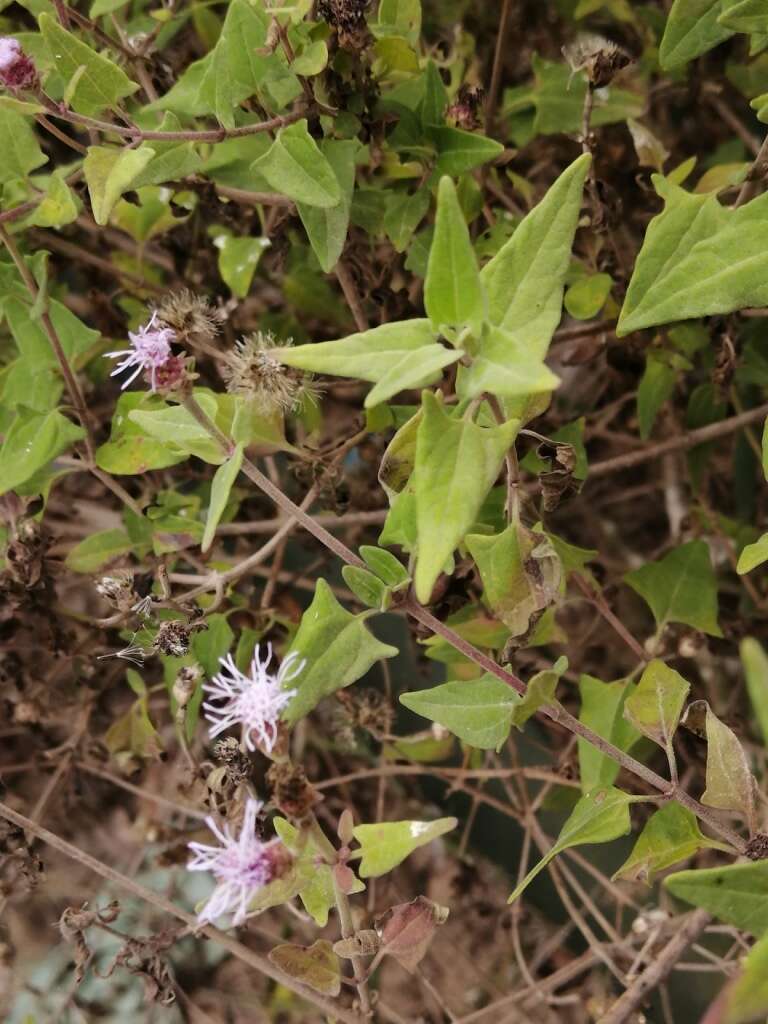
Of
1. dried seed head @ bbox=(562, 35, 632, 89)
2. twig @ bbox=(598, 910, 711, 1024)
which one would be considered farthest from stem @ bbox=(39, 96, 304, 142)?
twig @ bbox=(598, 910, 711, 1024)

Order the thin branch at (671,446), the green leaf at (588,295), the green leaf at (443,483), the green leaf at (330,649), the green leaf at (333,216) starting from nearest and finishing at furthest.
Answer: the green leaf at (443,483)
the green leaf at (330,649)
the green leaf at (333,216)
the green leaf at (588,295)
the thin branch at (671,446)

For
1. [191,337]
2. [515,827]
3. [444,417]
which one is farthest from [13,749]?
[444,417]

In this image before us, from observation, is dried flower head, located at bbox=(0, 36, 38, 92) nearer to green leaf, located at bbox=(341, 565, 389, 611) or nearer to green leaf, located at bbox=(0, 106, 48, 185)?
green leaf, located at bbox=(0, 106, 48, 185)

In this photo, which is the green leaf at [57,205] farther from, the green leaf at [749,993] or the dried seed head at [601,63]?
the green leaf at [749,993]

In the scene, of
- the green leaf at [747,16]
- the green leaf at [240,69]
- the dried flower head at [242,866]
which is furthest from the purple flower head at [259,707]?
the green leaf at [747,16]

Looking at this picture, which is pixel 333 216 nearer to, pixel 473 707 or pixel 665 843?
pixel 473 707

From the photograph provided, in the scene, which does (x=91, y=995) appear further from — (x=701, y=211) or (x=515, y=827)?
(x=701, y=211)

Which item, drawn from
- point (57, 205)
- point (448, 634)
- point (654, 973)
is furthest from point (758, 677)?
point (57, 205)
